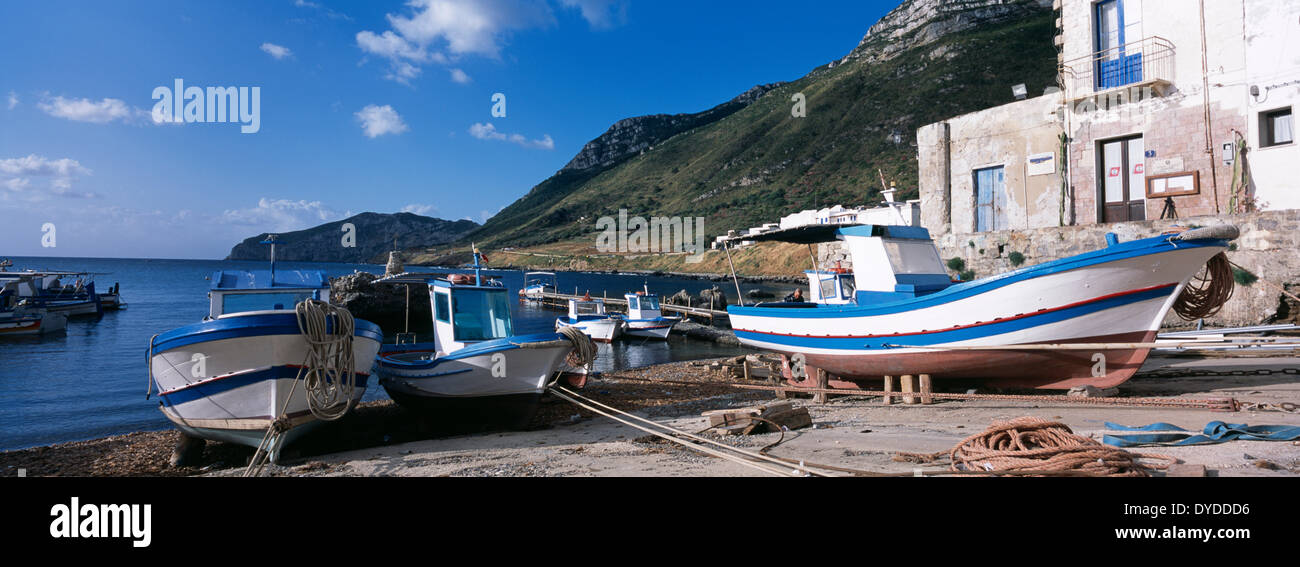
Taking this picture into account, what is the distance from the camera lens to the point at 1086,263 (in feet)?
29.5

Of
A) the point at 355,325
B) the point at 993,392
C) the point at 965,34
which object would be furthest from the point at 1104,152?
the point at 965,34

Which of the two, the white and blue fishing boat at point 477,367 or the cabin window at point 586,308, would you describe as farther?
the cabin window at point 586,308

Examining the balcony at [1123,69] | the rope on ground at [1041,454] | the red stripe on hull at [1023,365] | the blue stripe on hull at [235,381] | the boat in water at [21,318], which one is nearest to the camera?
the rope on ground at [1041,454]

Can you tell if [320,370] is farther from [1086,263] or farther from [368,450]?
[1086,263]

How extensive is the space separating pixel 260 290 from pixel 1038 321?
45.0 ft

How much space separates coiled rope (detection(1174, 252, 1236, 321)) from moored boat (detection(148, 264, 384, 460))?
1305cm

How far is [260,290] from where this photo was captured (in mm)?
11539

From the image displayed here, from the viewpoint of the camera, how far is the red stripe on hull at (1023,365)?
30.9ft

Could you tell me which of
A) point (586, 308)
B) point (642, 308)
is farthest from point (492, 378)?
point (586, 308)

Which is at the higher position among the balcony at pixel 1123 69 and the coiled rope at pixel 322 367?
the balcony at pixel 1123 69

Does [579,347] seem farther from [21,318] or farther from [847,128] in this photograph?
[847,128]

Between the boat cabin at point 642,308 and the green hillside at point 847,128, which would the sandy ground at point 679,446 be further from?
the green hillside at point 847,128

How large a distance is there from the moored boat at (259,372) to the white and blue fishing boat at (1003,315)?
891cm

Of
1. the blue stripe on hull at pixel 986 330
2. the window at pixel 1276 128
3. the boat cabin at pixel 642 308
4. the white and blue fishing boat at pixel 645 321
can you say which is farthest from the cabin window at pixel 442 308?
the boat cabin at pixel 642 308
